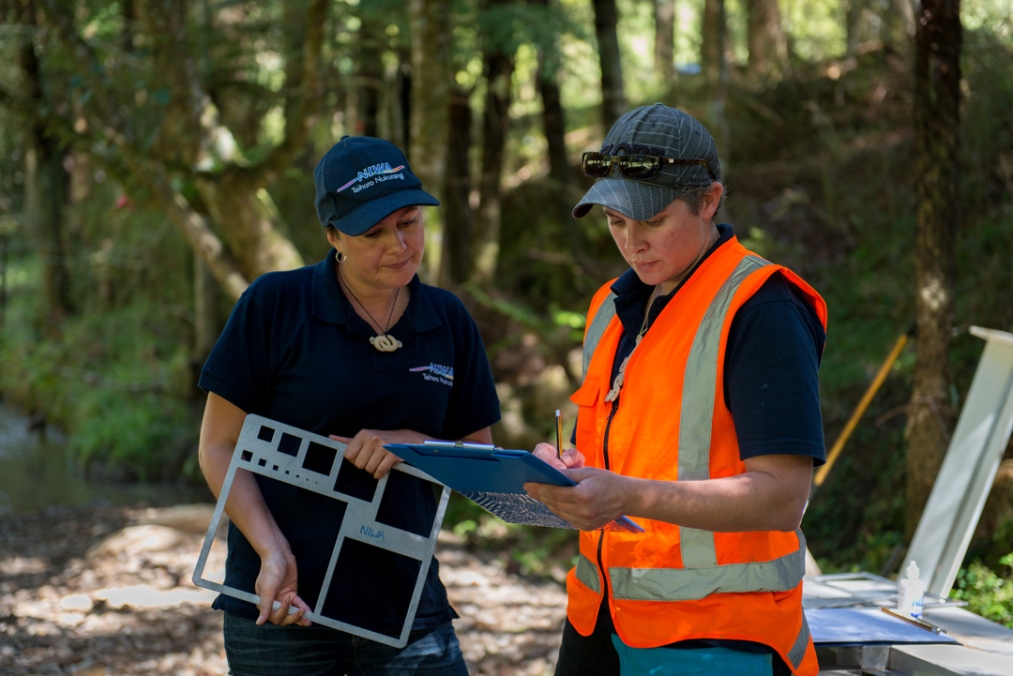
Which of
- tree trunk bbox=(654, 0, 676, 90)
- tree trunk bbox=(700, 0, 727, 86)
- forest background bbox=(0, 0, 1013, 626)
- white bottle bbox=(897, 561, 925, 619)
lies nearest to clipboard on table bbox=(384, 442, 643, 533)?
white bottle bbox=(897, 561, 925, 619)

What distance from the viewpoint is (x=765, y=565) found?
2.01 metres

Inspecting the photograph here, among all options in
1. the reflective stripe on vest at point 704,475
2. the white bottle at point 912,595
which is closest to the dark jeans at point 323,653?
the reflective stripe on vest at point 704,475

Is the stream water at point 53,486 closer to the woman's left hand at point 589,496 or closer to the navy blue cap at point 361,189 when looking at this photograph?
the navy blue cap at point 361,189

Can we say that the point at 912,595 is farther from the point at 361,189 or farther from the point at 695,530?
the point at 361,189

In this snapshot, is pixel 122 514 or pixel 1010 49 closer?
pixel 1010 49

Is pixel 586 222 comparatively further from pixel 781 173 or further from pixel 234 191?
pixel 234 191

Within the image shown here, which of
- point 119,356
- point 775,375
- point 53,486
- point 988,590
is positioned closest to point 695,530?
point 775,375

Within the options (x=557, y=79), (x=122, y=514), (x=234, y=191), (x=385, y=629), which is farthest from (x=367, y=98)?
(x=385, y=629)

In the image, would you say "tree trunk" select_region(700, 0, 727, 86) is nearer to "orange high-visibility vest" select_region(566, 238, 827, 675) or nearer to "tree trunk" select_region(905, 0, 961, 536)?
"tree trunk" select_region(905, 0, 961, 536)

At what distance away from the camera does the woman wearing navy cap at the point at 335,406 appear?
7.74 feet

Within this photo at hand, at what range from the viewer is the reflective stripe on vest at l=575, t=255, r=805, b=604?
6.54 ft

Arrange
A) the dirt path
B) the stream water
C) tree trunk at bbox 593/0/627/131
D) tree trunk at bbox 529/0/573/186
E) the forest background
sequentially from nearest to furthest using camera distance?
the dirt path < the forest background < tree trunk at bbox 593/0/627/131 < the stream water < tree trunk at bbox 529/0/573/186

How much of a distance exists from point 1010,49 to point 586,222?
4.73 metres

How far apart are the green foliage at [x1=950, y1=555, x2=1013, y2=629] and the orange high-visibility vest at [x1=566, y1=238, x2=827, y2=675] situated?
127 inches
